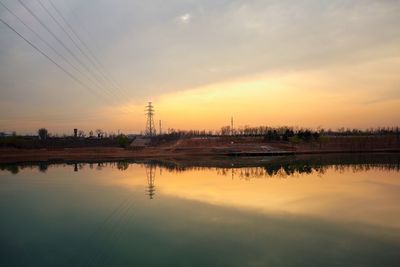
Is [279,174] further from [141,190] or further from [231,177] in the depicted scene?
[141,190]

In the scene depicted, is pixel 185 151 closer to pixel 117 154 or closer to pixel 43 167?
pixel 117 154

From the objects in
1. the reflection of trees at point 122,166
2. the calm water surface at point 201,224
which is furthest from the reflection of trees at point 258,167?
the calm water surface at point 201,224

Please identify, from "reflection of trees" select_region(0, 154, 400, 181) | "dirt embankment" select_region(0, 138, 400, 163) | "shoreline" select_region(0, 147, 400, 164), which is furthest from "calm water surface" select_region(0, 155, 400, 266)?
"dirt embankment" select_region(0, 138, 400, 163)

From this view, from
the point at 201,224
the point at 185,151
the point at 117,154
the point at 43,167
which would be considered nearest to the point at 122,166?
the point at 43,167

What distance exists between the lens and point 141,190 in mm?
18297

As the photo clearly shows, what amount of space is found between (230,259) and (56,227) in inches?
229

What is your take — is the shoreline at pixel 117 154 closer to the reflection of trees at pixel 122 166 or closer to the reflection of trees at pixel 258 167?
the reflection of trees at pixel 122 166

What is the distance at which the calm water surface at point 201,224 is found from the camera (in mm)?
8156

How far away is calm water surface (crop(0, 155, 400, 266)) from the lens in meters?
8.16

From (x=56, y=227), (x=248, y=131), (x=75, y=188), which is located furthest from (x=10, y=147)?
(x=248, y=131)

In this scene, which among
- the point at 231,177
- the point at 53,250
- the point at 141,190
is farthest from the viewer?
the point at 231,177

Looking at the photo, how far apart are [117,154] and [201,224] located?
3425 centimetres

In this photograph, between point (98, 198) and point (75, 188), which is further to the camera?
point (75, 188)

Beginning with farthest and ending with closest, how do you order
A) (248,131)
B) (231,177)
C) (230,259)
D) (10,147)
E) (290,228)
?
(248,131) < (10,147) < (231,177) < (290,228) < (230,259)
